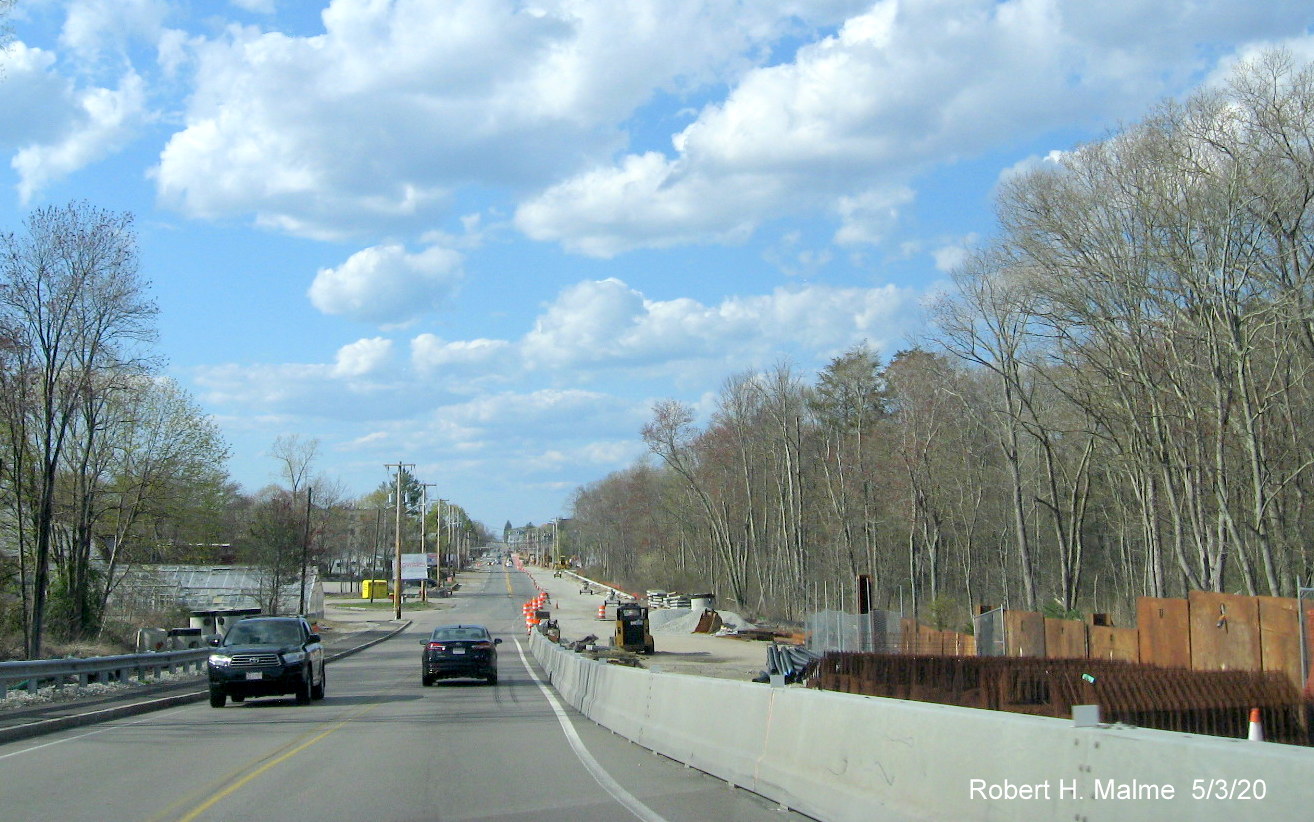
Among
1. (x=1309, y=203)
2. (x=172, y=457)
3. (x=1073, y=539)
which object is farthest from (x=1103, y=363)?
(x=172, y=457)

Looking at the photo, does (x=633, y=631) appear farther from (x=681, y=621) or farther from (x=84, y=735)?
(x=84, y=735)

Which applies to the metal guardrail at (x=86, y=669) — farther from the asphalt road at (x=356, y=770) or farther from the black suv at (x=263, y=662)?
the black suv at (x=263, y=662)

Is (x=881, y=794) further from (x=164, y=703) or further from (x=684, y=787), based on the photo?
(x=164, y=703)

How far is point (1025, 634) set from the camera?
2908cm

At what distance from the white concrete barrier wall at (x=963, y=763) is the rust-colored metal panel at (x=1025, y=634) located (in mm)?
19669

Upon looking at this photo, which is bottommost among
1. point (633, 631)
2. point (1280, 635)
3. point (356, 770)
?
point (633, 631)

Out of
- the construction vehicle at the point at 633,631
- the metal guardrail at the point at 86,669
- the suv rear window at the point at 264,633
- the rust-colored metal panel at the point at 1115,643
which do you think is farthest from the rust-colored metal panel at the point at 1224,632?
the construction vehicle at the point at 633,631

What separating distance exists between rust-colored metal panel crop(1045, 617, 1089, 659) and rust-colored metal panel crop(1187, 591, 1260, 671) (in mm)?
5890

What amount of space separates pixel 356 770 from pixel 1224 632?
1534cm

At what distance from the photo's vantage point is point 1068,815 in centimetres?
525

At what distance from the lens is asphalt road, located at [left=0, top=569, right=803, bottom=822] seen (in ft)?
29.8

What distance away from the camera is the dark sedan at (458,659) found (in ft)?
86.6

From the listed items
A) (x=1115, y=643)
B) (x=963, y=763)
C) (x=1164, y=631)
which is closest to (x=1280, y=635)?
(x=1164, y=631)

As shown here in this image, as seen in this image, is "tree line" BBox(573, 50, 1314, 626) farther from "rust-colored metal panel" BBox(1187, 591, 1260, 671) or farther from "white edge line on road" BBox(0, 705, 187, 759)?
"white edge line on road" BBox(0, 705, 187, 759)
